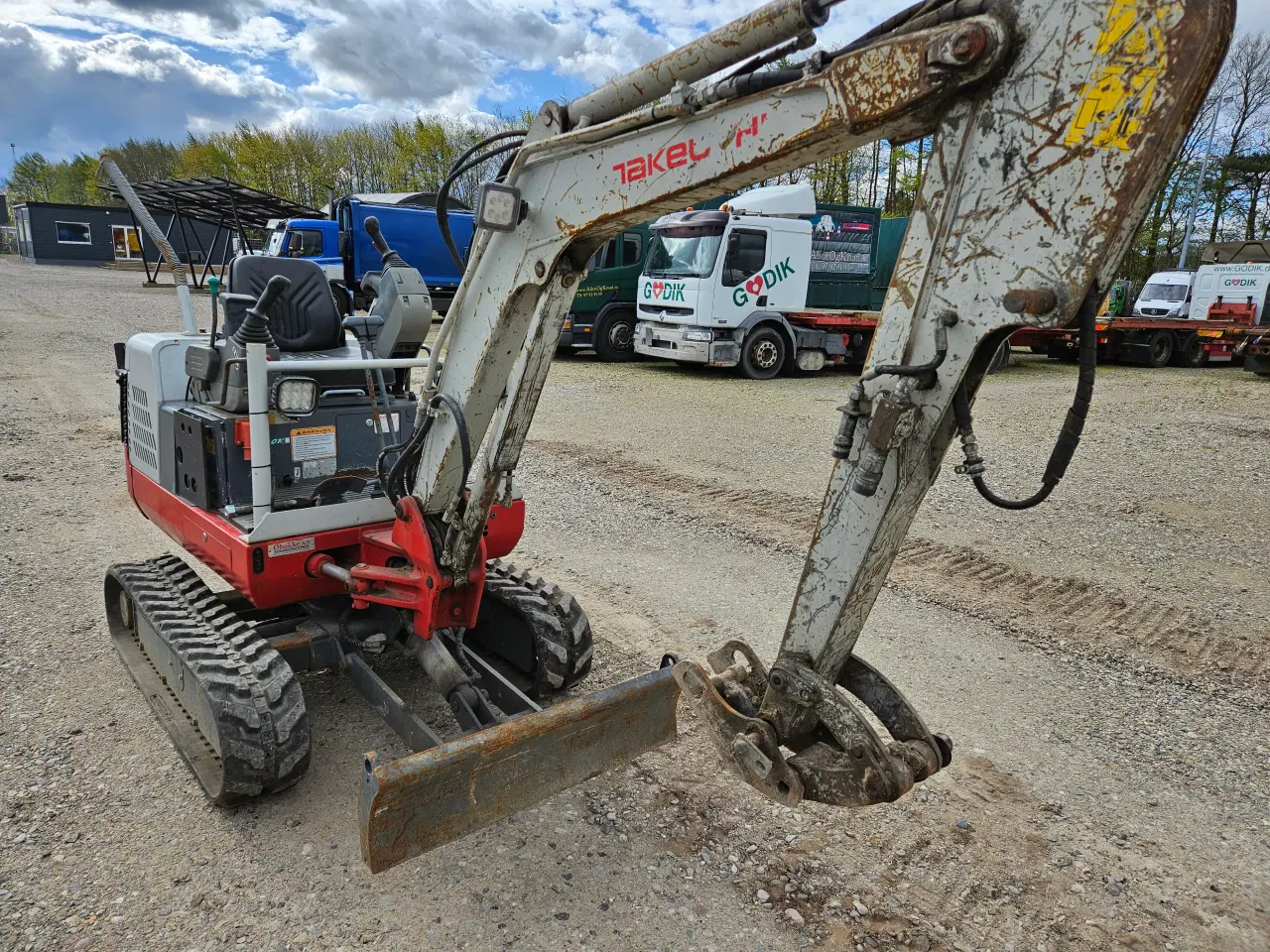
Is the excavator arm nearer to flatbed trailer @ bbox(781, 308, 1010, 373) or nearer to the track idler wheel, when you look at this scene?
the track idler wheel

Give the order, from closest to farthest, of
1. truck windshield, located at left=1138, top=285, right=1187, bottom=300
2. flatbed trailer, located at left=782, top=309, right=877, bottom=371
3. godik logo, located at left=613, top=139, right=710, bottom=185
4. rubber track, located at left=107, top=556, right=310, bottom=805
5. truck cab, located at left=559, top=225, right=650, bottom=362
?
godik logo, located at left=613, top=139, right=710, bottom=185 → rubber track, located at left=107, top=556, right=310, bottom=805 → flatbed trailer, located at left=782, top=309, right=877, bottom=371 → truck cab, located at left=559, top=225, right=650, bottom=362 → truck windshield, located at left=1138, top=285, right=1187, bottom=300

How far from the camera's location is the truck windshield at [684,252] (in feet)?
47.1

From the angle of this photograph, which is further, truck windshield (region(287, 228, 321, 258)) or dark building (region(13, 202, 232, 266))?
dark building (region(13, 202, 232, 266))

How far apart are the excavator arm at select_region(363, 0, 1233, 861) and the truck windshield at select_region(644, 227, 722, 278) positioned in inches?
463

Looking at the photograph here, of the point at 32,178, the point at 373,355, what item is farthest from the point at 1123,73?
the point at 32,178

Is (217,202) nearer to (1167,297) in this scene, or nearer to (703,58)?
(703,58)

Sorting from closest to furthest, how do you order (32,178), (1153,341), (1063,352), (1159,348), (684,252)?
(684,252)
(1153,341)
(1159,348)
(1063,352)
(32,178)

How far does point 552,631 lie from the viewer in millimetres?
4098

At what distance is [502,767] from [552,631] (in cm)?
123

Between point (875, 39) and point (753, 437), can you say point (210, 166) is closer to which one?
point (753, 437)

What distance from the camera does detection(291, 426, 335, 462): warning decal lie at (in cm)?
398

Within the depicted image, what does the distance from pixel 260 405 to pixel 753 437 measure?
23.9 ft

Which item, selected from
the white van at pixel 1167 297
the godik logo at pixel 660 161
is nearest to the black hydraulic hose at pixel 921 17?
the godik logo at pixel 660 161

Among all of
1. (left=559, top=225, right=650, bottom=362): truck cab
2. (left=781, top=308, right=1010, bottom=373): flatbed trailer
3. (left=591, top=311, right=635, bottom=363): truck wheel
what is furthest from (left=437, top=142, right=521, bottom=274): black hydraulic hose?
(left=591, top=311, right=635, bottom=363): truck wheel
